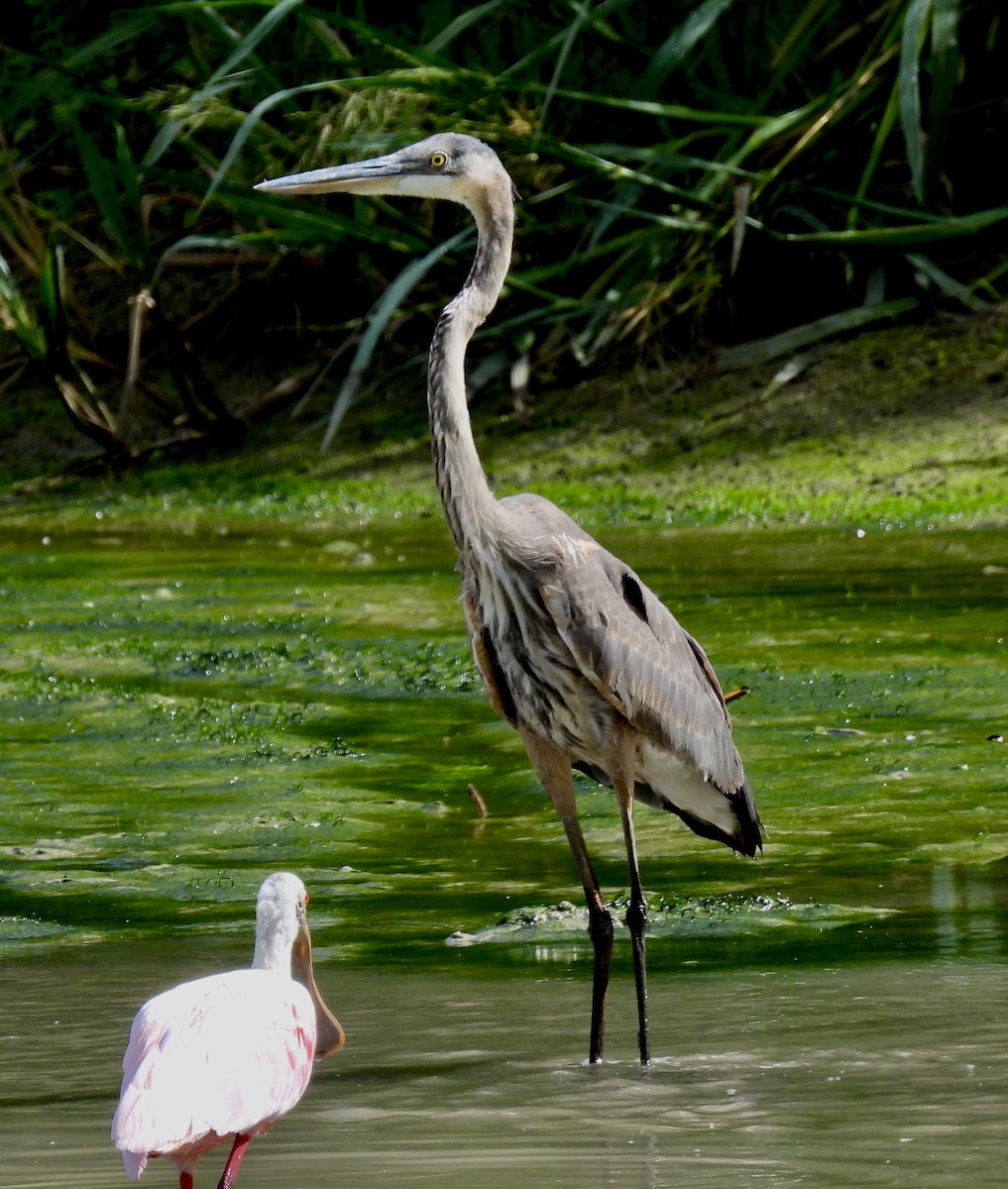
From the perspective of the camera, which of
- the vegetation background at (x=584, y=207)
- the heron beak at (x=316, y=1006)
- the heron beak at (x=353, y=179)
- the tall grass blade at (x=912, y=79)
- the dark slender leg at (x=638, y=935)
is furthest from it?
the vegetation background at (x=584, y=207)

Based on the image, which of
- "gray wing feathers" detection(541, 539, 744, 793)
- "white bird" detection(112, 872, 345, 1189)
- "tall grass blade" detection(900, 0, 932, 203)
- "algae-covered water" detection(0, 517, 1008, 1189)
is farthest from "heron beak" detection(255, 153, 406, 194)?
"tall grass blade" detection(900, 0, 932, 203)

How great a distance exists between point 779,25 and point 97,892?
29.0 ft

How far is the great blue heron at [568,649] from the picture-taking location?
4.81 metres

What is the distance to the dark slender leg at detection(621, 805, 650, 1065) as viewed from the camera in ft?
14.4

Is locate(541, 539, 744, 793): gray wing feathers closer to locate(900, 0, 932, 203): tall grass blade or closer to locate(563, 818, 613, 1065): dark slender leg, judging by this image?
locate(563, 818, 613, 1065): dark slender leg

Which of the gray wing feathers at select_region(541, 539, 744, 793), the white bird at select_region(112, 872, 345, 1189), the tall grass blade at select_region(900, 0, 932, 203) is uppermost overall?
the tall grass blade at select_region(900, 0, 932, 203)

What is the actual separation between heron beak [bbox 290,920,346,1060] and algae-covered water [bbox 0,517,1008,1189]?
0.46ft

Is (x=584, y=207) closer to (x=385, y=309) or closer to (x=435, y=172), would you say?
(x=385, y=309)

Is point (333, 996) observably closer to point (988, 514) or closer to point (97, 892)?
point (97, 892)

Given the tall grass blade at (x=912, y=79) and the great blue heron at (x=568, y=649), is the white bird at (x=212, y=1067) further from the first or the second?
the tall grass blade at (x=912, y=79)

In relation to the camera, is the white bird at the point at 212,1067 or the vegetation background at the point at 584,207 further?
the vegetation background at the point at 584,207

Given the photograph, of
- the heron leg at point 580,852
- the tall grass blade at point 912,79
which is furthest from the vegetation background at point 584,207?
the heron leg at point 580,852

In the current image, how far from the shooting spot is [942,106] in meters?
11.7

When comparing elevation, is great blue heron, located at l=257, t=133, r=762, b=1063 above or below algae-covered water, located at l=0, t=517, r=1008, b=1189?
above
